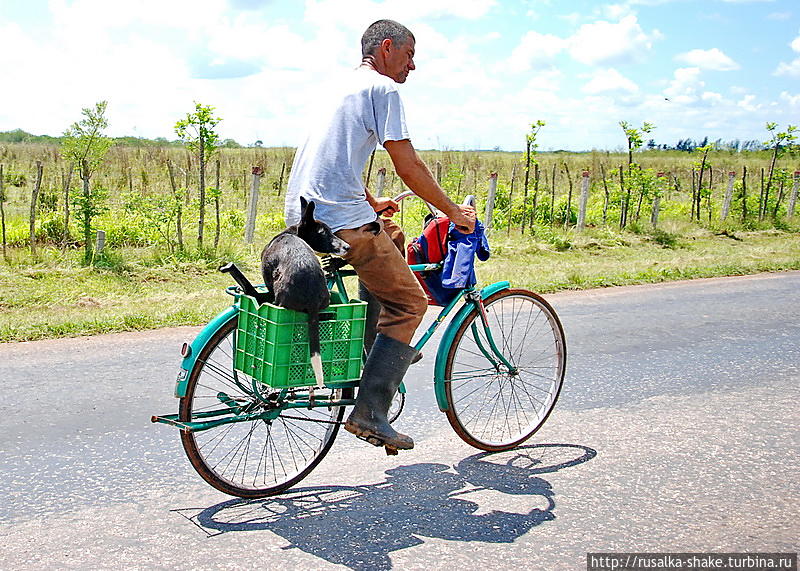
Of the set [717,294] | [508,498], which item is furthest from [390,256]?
[717,294]

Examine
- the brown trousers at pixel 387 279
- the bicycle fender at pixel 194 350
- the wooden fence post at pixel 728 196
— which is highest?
the wooden fence post at pixel 728 196

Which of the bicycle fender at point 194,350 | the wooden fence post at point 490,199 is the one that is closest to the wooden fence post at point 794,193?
the wooden fence post at point 490,199

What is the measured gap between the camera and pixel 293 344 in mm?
3811

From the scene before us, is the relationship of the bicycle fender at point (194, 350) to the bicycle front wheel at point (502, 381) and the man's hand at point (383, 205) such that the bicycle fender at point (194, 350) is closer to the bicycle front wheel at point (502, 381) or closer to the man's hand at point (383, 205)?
the man's hand at point (383, 205)

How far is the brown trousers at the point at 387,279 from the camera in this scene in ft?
13.4

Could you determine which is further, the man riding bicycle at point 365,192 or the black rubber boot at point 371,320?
the black rubber boot at point 371,320

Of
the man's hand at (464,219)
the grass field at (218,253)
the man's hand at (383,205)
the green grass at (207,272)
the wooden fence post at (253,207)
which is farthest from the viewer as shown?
the wooden fence post at (253,207)

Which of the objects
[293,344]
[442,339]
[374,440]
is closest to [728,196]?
[442,339]

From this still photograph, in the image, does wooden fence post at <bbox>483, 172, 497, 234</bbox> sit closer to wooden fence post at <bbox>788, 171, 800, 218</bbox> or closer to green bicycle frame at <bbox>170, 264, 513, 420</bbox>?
wooden fence post at <bbox>788, 171, 800, 218</bbox>

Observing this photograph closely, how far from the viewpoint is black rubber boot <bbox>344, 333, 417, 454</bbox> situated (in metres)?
4.12

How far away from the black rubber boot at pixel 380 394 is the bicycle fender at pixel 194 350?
2.35ft

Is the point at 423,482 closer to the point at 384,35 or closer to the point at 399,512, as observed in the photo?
the point at 399,512

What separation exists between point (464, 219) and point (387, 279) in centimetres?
59

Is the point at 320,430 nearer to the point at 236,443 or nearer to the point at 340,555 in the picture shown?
the point at 236,443
